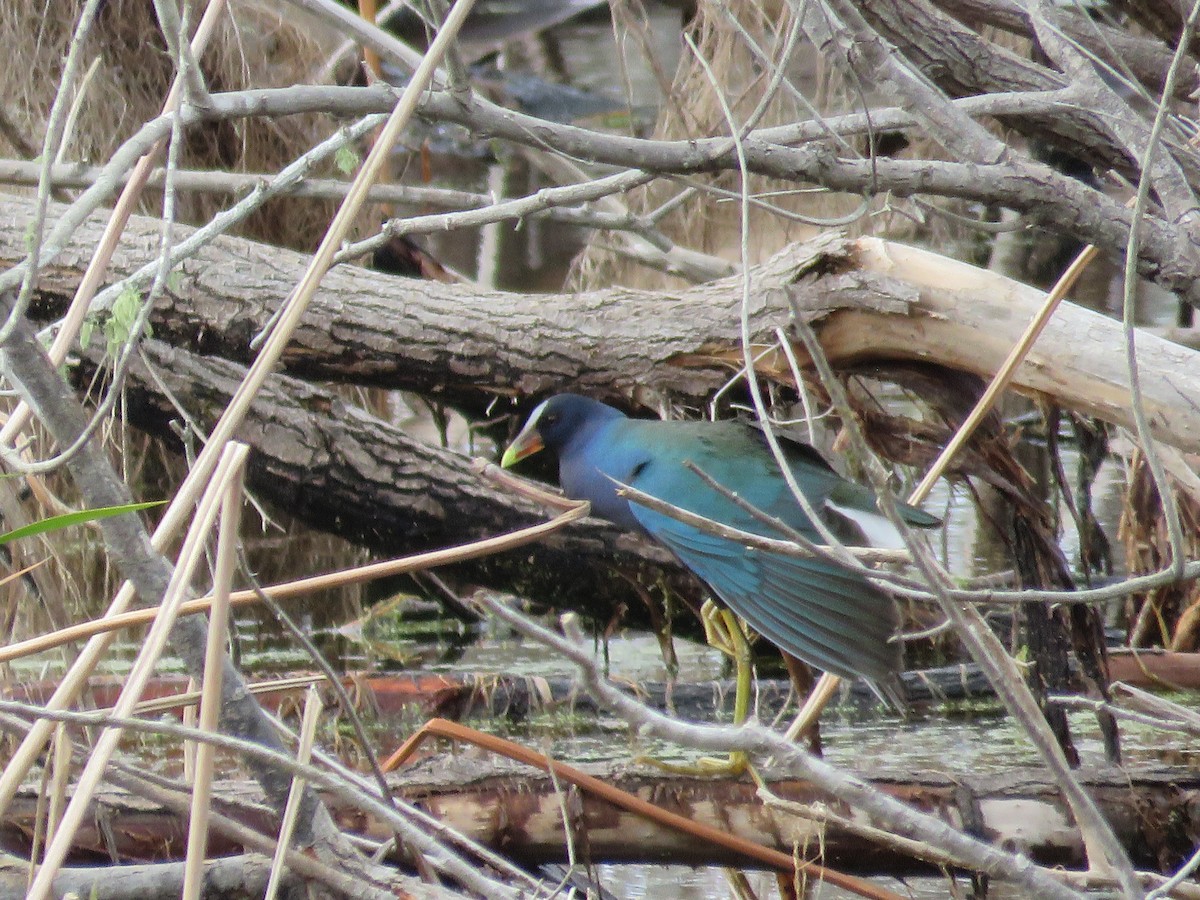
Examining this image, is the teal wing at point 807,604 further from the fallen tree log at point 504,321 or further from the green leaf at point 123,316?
the green leaf at point 123,316

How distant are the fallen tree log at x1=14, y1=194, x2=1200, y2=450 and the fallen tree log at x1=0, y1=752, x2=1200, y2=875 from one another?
0.92m

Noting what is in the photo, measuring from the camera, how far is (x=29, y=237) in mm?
1630

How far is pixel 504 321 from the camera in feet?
10.6

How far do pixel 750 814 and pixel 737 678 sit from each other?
92 centimetres

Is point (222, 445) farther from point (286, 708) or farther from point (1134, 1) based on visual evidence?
point (1134, 1)

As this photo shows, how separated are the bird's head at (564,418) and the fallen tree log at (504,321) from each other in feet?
0.38

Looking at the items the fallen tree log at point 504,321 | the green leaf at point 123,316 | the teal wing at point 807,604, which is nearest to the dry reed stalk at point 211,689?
the green leaf at point 123,316

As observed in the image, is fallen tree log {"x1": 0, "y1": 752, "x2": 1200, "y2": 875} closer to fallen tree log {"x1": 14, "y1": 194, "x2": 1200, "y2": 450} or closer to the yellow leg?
the yellow leg

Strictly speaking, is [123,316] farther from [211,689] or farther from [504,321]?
[504,321]

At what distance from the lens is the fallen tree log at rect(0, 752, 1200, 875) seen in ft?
7.25

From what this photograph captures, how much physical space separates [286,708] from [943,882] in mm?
1464

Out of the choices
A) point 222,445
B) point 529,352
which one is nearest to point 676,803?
point 222,445

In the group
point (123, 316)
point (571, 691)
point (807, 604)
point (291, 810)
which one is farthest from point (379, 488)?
point (291, 810)

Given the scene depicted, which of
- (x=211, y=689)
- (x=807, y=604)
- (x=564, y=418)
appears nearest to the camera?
(x=211, y=689)
